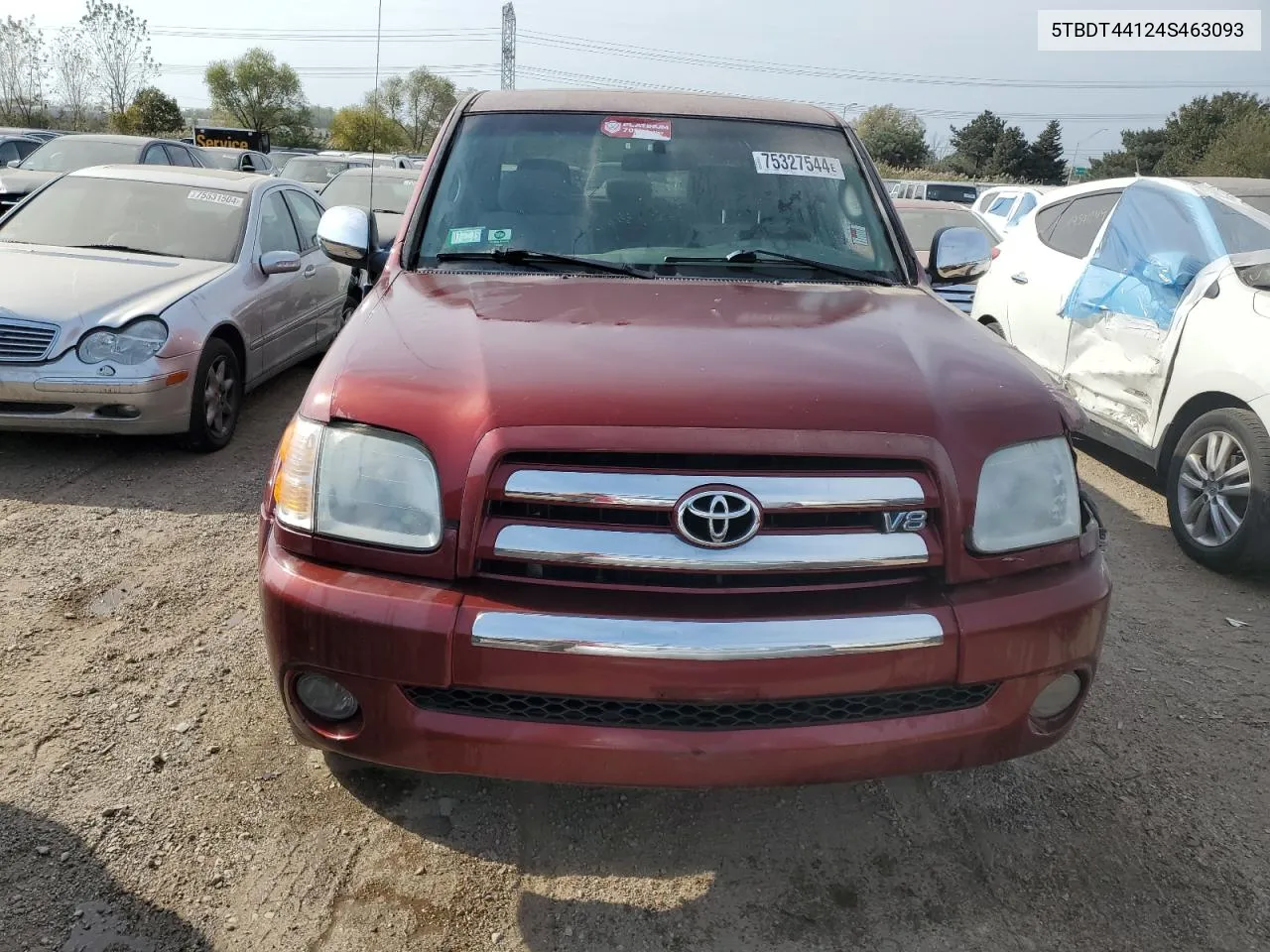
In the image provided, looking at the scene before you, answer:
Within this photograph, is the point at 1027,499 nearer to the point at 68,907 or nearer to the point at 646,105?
the point at 646,105

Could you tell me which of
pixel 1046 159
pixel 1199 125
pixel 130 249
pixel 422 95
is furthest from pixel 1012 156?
pixel 130 249

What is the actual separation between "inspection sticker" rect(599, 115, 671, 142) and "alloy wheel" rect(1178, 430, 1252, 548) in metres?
3.06

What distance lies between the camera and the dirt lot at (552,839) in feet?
7.10

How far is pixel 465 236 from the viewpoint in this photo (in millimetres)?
3076

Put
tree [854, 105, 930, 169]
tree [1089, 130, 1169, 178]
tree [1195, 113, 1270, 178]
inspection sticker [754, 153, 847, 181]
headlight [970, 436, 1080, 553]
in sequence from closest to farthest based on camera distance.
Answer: headlight [970, 436, 1080, 553] < inspection sticker [754, 153, 847, 181] < tree [1195, 113, 1270, 178] < tree [1089, 130, 1169, 178] < tree [854, 105, 930, 169]

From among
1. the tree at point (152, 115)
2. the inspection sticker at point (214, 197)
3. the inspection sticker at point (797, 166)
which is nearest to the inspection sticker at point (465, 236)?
the inspection sticker at point (797, 166)

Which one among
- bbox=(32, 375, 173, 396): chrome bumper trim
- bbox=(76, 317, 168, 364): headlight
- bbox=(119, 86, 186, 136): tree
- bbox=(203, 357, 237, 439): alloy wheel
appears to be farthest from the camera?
bbox=(119, 86, 186, 136): tree

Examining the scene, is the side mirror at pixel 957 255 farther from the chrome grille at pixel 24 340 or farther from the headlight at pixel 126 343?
the chrome grille at pixel 24 340

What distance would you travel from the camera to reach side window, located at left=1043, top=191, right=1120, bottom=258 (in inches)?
233

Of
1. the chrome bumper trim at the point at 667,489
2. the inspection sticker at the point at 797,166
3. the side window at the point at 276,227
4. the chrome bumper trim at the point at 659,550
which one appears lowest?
the chrome bumper trim at the point at 659,550

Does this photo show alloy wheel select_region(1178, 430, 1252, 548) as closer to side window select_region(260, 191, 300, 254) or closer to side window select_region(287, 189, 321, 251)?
side window select_region(260, 191, 300, 254)

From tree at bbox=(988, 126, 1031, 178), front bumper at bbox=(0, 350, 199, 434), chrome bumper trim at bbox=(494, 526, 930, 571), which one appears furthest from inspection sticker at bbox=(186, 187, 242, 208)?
tree at bbox=(988, 126, 1031, 178)

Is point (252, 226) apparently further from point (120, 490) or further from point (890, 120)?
point (890, 120)

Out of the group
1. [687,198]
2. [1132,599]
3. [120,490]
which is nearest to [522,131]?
[687,198]
